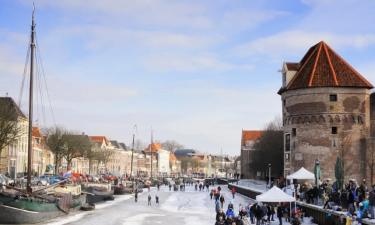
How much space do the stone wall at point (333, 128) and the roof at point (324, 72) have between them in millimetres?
680

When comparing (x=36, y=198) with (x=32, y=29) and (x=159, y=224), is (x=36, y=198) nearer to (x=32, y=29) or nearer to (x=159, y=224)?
(x=159, y=224)

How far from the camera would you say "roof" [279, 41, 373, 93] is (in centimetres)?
5938

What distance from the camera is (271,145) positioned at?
306ft

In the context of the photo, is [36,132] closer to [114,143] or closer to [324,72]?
[324,72]

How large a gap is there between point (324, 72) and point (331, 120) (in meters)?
5.65

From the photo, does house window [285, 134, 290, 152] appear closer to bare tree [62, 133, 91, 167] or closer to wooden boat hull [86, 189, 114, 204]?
wooden boat hull [86, 189, 114, 204]

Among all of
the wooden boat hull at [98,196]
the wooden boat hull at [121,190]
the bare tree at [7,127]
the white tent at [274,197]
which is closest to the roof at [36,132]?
the wooden boat hull at [121,190]

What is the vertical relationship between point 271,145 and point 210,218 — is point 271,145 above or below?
above

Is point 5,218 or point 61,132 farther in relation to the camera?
point 61,132

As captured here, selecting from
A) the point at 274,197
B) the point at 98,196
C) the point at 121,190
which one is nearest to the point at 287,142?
the point at 98,196

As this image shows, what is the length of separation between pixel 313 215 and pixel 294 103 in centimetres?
2573

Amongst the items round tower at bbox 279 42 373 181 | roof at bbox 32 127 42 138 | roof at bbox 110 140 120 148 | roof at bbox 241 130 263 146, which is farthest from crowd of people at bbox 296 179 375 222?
roof at bbox 110 140 120 148

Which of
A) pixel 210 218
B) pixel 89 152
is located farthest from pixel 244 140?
pixel 210 218

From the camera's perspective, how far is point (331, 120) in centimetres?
5862
